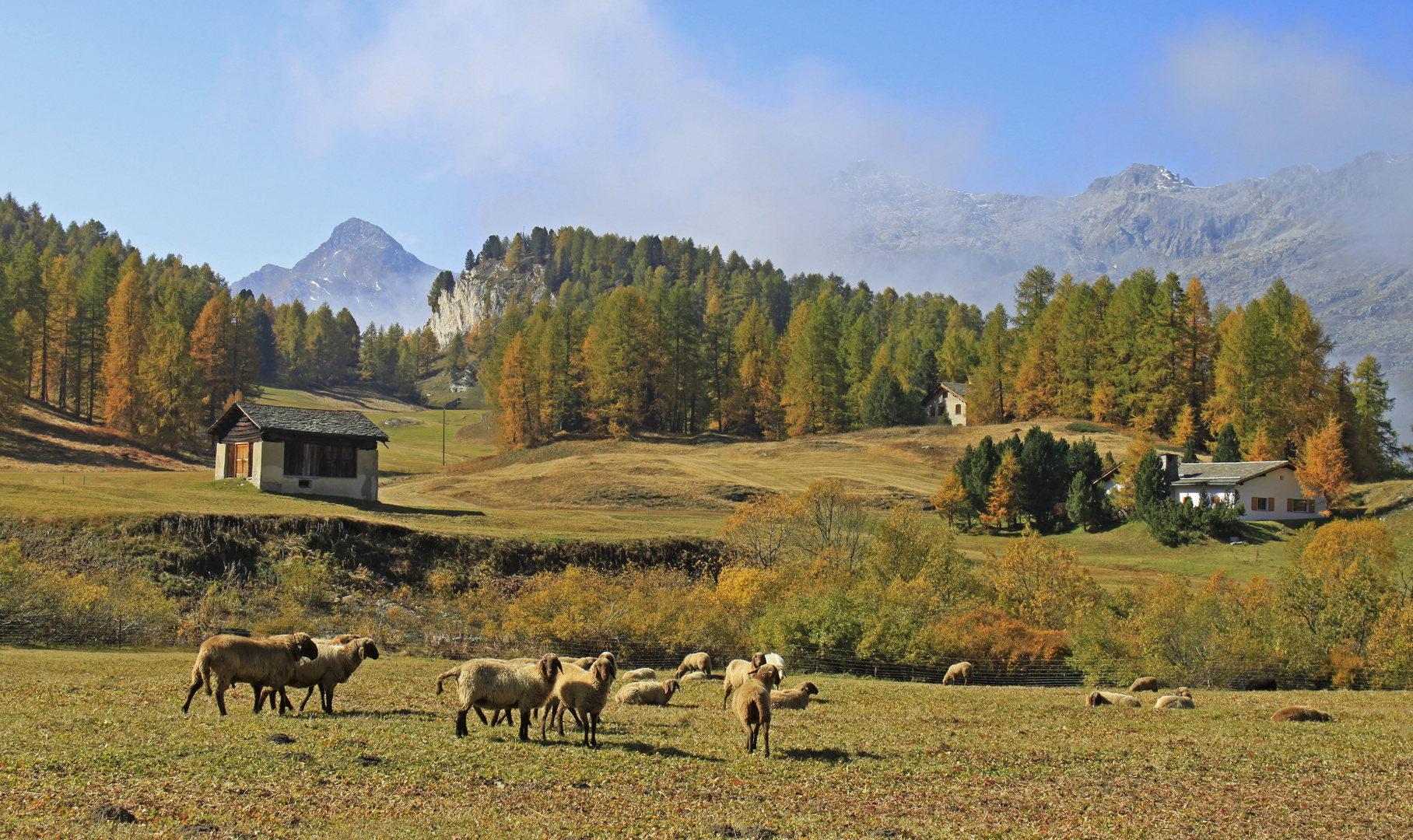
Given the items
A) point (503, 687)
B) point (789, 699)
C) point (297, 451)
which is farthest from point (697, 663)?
point (297, 451)

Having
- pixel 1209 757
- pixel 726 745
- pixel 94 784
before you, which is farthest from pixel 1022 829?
pixel 94 784

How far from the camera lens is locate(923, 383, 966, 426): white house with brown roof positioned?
118 metres

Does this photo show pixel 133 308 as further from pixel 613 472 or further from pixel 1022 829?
pixel 1022 829

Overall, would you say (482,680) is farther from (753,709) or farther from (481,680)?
(753,709)

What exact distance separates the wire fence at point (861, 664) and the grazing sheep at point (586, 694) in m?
17.0

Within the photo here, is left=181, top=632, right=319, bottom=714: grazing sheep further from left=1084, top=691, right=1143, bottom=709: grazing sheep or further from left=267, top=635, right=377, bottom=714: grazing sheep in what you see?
left=1084, top=691, right=1143, bottom=709: grazing sheep

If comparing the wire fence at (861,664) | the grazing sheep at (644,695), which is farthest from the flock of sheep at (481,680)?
the wire fence at (861,664)

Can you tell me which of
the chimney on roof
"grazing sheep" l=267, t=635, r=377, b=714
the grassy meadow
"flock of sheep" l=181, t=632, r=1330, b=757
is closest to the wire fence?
the grassy meadow

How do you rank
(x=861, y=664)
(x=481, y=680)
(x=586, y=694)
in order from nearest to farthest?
(x=481, y=680), (x=586, y=694), (x=861, y=664)

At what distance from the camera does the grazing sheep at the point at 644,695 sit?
2045cm

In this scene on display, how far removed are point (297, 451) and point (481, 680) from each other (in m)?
51.1

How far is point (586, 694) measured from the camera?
14695mm

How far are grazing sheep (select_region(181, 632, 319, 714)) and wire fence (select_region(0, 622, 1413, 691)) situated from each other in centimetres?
1525

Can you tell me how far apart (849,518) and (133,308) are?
276ft
